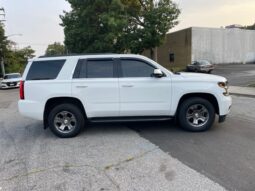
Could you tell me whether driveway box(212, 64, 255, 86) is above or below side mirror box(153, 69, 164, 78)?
below

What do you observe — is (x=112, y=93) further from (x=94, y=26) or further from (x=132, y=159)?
(x=94, y=26)

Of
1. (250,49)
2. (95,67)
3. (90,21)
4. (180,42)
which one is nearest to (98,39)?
(90,21)

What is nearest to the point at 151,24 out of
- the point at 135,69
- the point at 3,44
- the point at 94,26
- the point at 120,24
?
the point at 120,24

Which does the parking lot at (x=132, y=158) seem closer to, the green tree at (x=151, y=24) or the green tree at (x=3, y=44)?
the green tree at (x=151, y=24)

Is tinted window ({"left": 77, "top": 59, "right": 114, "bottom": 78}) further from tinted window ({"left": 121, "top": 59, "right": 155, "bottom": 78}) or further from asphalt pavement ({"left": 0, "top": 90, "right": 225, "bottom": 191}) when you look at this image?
asphalt pavement ({"left": 0, "top": 90, "right": 225, "bottom": 191})

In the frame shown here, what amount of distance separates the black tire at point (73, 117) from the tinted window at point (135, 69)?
1422mm

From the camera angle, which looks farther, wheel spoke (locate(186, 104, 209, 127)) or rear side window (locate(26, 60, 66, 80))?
wheel spoke (locate(186, 104, 209, 127))

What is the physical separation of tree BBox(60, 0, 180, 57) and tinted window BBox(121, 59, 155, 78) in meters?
18.8

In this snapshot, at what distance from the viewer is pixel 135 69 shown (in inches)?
224

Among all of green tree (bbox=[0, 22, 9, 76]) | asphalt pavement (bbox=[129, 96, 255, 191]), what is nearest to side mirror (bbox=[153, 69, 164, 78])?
asphalt pavement (bbox=[129, 96, 255, 191])

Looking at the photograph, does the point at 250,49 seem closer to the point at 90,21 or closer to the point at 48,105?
the point at 90,21

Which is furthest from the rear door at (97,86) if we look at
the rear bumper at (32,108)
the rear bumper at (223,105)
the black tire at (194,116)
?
the rear bumper at (223,105)

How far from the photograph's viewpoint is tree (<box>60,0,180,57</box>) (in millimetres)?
24734

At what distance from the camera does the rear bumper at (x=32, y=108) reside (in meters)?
5.59
